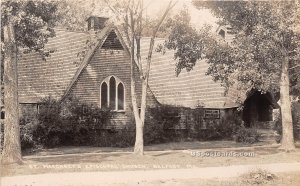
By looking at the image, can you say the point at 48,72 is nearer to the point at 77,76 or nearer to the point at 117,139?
the point at 77,76

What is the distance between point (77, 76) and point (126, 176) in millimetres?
16459

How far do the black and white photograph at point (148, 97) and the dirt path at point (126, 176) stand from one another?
4cm

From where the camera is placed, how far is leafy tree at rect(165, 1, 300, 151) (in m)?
22.8

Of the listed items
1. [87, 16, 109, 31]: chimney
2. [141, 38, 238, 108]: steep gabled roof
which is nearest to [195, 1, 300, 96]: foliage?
[141, 38, 238, 108]: steep gabled roof

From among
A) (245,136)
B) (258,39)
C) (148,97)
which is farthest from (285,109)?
(148,97)

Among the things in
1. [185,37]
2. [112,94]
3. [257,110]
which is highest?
[185,37]

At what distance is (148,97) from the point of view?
104 feet

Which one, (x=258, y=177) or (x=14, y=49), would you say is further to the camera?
(x=14, y=49)

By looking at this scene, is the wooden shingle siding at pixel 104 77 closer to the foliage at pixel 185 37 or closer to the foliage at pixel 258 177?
the foliage at pixel 185 37

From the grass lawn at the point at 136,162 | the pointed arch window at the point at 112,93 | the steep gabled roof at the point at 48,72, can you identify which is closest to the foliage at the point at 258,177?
the grass lawn at the point at 136,162

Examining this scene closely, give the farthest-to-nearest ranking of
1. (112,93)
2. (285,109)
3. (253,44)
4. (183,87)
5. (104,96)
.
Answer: (183,87) < (112,93) < (104,96) < (285,109) < (253,44)

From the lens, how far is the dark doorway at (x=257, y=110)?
133 feet

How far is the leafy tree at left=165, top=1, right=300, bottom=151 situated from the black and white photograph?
0.22 feet

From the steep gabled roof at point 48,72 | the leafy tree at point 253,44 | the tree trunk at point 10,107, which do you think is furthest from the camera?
the steep gabled roof at point 48,72
